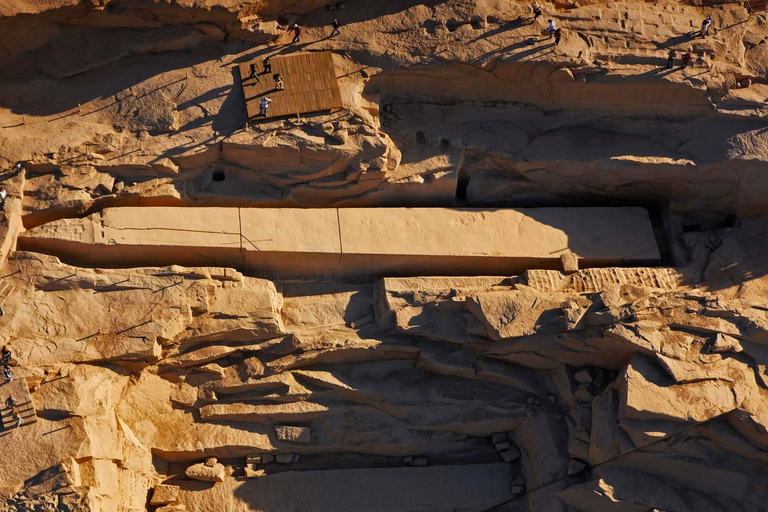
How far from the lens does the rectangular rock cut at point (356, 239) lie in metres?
14.1

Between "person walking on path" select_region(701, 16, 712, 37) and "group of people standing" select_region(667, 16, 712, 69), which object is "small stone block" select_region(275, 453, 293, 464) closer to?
"group of people standing" select_region(667, 16, 712, 69)

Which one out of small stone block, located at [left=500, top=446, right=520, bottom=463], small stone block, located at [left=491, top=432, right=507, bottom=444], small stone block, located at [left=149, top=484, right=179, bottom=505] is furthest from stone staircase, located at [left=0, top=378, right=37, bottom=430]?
small stone block, located at [left=500, top=446, right=520, bottom=463]

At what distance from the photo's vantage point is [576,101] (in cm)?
1529

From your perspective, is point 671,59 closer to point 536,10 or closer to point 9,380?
point 536,10

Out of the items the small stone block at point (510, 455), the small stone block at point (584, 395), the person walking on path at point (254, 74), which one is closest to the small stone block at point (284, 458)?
the small stone block at point (510, 455)

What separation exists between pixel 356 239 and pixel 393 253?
23.4 inches

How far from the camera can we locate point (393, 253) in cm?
1464

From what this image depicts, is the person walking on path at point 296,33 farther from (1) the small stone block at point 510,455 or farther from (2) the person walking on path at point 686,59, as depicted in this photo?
(1) the small stone block at point 510,455

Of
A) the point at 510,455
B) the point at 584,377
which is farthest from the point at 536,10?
the point at 510,455

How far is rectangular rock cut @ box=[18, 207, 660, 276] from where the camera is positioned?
46.1 ft

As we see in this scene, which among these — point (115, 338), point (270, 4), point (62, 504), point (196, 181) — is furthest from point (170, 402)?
point (270, 4)

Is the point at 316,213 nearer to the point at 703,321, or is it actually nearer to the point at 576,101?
the point at 576,101

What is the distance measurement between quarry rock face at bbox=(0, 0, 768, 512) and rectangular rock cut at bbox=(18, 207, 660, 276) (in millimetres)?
44

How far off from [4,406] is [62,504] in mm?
1572
